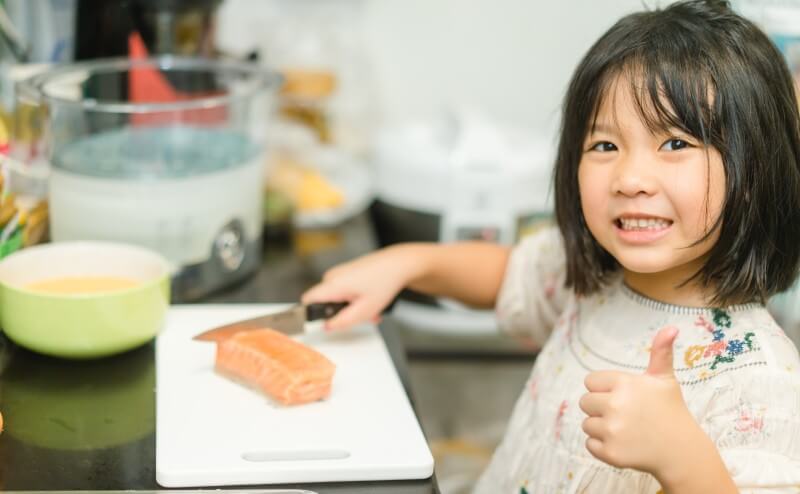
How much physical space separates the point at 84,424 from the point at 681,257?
54cm

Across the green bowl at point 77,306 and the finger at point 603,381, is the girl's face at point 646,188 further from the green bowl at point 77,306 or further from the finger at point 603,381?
the green bowl at point 77,306

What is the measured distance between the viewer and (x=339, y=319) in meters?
1.03

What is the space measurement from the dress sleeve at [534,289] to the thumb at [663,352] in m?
0.35

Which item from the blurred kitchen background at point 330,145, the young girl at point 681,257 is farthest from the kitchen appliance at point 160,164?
the young girl at point 681,257

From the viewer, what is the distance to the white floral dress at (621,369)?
2.61 feet

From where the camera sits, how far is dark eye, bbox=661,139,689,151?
2.75ft

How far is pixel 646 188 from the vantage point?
0.83 m

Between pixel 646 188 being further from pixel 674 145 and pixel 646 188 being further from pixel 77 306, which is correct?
pixel 77 306

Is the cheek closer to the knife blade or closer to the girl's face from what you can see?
the girl's face

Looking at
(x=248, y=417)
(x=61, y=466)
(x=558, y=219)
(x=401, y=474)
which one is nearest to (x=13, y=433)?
(x=61, y=466)

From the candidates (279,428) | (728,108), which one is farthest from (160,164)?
(728,108)

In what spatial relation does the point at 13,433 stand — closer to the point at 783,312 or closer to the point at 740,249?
the point at 740,249

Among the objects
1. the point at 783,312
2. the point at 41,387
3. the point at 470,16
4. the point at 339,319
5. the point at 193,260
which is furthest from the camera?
the point at 470,16

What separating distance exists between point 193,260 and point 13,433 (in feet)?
1.14
